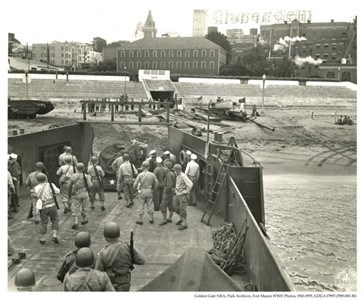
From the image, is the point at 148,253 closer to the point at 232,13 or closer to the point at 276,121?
the point at 232,13

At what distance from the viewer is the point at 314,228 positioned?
14.1 m

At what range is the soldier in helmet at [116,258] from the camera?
4.57m

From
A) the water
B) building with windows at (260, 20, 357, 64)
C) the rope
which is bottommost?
the water

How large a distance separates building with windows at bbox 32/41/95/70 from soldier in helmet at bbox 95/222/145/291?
180ft

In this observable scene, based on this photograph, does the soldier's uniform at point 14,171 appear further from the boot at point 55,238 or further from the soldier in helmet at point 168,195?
the soldier in helmet at point 168,195

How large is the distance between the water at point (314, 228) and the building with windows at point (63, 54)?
4383 cm

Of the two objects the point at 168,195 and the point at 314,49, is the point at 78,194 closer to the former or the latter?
the point at 168,195

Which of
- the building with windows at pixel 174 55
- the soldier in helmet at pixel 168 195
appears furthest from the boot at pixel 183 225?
the building with windows at pixel 174 55

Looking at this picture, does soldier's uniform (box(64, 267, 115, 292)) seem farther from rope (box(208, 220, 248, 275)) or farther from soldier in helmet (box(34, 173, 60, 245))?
soldier in helmet (box(34, 173, 60, 245))

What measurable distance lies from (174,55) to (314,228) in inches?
1029

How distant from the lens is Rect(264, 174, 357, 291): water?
10.5 metres

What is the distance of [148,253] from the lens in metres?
7.11

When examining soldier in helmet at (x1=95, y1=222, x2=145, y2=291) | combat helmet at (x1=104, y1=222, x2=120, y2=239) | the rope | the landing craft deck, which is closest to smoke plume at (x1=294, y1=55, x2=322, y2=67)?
the landing craft deck
